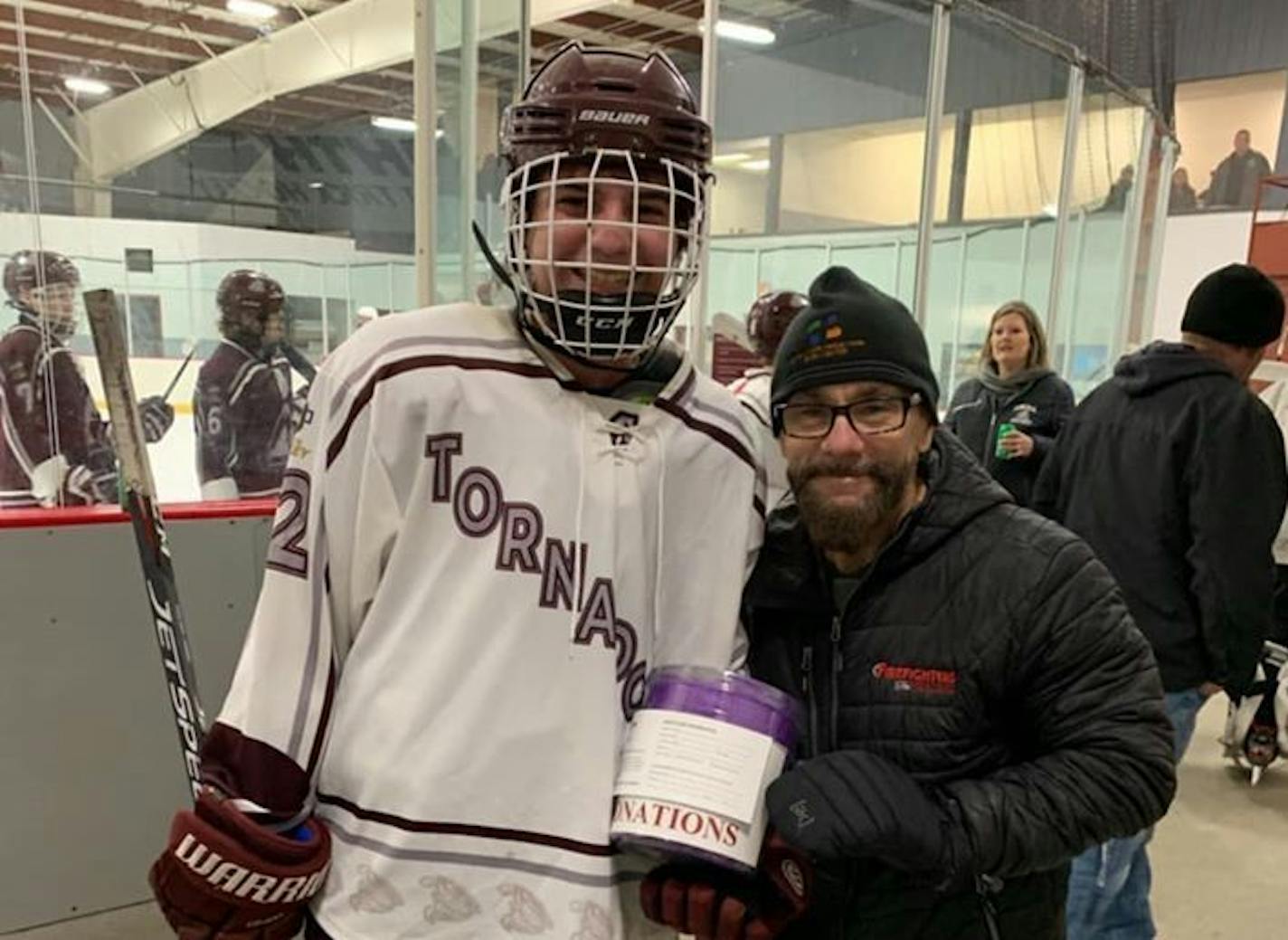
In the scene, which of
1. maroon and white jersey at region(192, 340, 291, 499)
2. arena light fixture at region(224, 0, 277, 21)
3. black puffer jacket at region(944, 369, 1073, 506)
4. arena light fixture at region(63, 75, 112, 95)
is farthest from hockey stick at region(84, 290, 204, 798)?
arena light fixture at region(224, 0, 277, 21)

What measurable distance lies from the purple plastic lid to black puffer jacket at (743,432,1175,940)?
7 centimetres

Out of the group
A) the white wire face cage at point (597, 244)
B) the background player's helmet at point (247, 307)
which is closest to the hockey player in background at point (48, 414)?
the background player's helmet at point (247, 307)

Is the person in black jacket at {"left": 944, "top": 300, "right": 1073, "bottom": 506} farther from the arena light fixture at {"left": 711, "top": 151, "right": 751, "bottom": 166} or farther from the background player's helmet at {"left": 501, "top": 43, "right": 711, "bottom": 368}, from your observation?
the background player's helmet at {"left": 501, "top": 43, "right": 711, "bottom": 368}

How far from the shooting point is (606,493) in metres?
0.90

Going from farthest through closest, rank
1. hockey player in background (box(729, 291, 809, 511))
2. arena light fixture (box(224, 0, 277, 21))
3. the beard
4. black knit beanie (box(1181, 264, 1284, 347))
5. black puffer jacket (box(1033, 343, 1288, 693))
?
arena light fixture (box(224, 0, 277, 21)) → hockey player in background (box(729, 291, 809, 511)) → black knit beanie (box(1181, 264, 1284, 347)) → black puffer jacket (box(1033, 343, 1288, 693)) → the beard

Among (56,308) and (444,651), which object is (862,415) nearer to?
(444,651)

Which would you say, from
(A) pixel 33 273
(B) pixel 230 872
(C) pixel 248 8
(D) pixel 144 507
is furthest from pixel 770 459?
(C) pixel 248 8

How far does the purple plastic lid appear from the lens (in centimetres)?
85

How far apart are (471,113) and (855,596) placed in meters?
2.38

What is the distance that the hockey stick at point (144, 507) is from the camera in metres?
1.43

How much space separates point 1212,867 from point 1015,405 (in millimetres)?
1457

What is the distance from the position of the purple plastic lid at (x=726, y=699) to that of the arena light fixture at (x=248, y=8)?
485cm

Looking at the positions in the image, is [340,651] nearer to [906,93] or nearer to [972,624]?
[972,624]

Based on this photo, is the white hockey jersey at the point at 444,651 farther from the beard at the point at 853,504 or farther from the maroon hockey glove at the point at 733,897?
the beard at the point at 853,504
